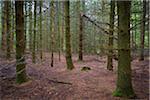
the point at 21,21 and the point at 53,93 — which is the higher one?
the point at 21,21

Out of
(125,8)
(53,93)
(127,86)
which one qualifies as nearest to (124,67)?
(127,86)

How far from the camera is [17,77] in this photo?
11945mm

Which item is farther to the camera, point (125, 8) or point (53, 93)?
point (53, 93)

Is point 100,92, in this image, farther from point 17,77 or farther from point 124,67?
point 17,77

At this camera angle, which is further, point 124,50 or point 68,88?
point 68,88

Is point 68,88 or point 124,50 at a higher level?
point 124,50

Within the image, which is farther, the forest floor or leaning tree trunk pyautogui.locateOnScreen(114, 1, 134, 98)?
the forest floor

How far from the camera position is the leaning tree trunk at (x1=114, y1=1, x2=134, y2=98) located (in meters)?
8.70

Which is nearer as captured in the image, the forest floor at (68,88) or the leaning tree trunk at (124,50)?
the leaning tree trunk at (124,50)

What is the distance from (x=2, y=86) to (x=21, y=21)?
10.5 feet

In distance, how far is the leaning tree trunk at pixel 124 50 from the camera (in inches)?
342

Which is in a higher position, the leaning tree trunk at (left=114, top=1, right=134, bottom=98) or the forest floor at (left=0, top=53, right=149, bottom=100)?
the leaning tree trunk at (left=114, top=1, right=134, bottom=98)

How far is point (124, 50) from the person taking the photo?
873 centimetres

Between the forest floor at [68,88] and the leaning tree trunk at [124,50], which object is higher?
the leaning tree trunk at [124,50]
